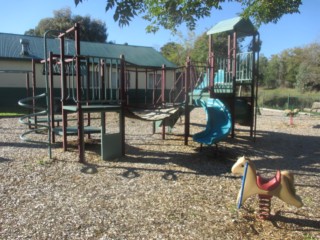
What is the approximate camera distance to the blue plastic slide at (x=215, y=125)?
6570 mm

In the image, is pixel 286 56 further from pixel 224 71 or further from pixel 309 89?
pixel 224 71

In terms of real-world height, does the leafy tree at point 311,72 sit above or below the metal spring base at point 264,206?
above

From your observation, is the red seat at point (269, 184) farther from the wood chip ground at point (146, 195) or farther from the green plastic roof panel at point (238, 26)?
the green plastic roof panel at point (238, 26)

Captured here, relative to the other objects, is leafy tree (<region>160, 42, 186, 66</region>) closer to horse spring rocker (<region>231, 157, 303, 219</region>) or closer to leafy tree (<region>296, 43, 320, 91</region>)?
leafy tree (<region>296, 43, 320, 91</region>)

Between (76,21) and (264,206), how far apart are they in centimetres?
3736

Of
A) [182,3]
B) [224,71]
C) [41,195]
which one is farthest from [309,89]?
[41,195]

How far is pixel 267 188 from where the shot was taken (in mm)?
3436

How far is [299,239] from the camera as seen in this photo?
3.11 meters

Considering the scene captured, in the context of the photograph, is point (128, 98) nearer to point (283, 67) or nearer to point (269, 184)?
point (269, 184)

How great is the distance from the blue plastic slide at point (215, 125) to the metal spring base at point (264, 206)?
2981mm

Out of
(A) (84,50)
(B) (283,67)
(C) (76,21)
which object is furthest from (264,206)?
(B) (283,67)

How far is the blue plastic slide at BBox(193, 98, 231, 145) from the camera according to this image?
657cm

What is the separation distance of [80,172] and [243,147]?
421 centimetres

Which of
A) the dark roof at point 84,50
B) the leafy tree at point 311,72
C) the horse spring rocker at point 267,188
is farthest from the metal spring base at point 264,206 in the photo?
the leafy tree at point 311,72
